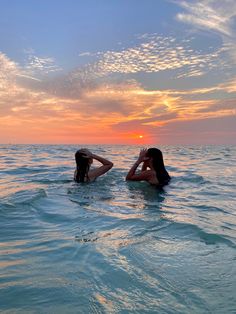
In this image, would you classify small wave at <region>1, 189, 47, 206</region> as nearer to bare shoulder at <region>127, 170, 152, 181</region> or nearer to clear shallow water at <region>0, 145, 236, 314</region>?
clear shallow water at <region>0, 145, 236, 314</region>

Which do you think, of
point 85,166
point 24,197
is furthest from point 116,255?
point 85,166

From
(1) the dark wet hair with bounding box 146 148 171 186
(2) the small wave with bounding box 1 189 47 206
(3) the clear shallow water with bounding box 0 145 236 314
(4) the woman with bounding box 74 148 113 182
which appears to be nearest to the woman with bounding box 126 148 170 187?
(1) the dark wet hair with bounding box 146 148 171 186

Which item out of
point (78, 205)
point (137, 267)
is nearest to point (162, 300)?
point (137, 267)

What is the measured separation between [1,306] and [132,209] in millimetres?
3660

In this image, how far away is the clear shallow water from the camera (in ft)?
8.36

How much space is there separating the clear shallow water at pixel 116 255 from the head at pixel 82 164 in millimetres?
1810

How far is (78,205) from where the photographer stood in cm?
618

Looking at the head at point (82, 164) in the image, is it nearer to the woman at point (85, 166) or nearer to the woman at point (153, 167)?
the woman at point (85, 166)

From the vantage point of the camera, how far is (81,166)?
8.66 metres

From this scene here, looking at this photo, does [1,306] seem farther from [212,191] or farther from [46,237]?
[212,191]

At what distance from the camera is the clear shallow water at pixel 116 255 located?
2.55 metres

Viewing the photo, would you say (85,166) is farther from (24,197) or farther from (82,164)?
(24,197)

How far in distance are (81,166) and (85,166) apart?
115mm

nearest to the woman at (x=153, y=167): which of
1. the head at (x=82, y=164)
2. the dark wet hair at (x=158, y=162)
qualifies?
the dark wet hair at (x=158, y=162)
